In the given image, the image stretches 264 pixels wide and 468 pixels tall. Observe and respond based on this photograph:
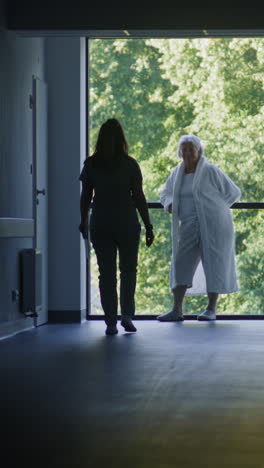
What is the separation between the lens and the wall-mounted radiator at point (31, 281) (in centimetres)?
679

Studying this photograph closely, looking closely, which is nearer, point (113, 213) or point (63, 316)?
point (113, 213)

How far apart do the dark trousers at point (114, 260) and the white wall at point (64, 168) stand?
1.19 m

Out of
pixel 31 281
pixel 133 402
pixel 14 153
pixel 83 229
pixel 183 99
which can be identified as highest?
pixel 183 99

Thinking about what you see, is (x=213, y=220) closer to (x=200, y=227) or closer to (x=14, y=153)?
(x=200, y=227)

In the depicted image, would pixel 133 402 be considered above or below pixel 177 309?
below

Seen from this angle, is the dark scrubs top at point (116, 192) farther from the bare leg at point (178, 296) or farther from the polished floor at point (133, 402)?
→ the bare leg at point (178, 296)

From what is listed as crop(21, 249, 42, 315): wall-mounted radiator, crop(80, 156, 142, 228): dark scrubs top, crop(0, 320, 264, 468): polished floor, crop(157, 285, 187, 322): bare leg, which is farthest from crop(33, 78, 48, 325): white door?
crop(0, 320, 264, 468): polished floor

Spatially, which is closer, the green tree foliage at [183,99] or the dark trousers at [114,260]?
the dark trousers at [114,260]

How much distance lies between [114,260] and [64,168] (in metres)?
1.45

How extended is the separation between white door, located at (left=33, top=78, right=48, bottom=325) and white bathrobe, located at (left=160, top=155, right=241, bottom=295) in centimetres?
102

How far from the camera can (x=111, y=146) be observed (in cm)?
648

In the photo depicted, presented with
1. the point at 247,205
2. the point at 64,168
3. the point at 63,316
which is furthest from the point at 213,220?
the point at 63,316

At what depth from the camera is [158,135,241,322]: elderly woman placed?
25.5ft

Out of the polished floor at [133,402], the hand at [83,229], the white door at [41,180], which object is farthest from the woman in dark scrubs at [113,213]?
the white door at [41,180]
